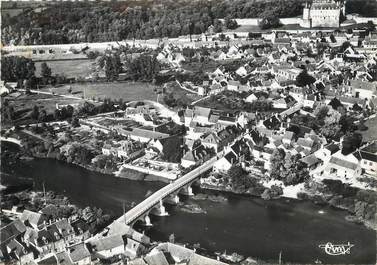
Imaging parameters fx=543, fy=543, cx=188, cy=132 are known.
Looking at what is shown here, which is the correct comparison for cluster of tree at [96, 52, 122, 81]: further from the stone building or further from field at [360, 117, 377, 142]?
field at [360, 117, 377, 142]

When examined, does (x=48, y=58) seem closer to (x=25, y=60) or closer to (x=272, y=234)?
(x=25, y=60)

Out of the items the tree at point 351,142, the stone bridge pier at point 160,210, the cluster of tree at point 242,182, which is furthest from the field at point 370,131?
the stone bridge pier at point 160,210

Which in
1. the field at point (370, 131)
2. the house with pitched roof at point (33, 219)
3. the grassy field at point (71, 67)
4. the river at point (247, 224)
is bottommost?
the river at point (247, 224)

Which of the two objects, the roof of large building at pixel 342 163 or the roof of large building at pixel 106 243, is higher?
the roof of large building at pixel 342 163

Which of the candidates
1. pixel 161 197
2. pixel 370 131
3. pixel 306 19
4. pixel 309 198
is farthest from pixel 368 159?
pixel 306 19

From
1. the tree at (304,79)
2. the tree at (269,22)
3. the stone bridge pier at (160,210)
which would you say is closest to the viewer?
the stone bridge pier at (160,210)

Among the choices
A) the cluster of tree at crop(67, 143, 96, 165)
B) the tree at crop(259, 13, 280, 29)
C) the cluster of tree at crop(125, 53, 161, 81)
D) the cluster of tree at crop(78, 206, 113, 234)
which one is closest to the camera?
the cluster of tree at crop(78, 206, 113, 234)

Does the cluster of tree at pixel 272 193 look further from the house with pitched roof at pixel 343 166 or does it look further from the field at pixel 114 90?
the field at pixel 114 90

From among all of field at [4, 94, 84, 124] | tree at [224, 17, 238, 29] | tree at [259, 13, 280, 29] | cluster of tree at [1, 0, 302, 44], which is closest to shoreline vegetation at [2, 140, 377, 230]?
field at [4, 94, 84, 124]
